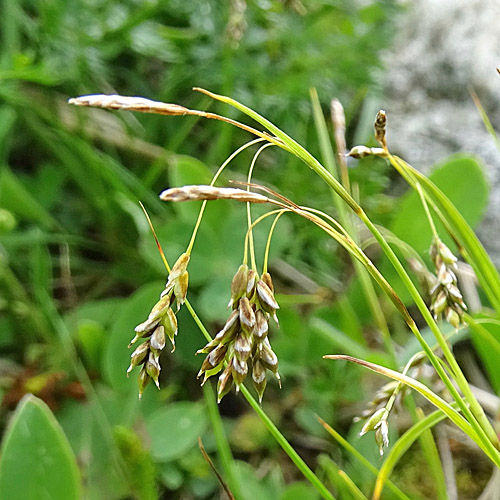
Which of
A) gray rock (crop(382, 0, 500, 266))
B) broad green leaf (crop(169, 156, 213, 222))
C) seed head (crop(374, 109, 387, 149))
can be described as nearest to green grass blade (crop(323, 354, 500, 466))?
seed head (crop(374, 109, 387, 149))

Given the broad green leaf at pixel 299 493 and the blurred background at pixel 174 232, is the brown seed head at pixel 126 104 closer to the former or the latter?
the blurred background at pixel 174 232

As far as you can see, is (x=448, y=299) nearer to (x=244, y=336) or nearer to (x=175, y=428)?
(x=244, y=336)

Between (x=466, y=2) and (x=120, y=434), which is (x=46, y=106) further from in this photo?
(x=466, y=2)

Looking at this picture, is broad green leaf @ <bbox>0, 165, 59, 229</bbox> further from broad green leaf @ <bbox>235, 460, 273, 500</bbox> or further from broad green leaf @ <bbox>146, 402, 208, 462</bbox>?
broad green leaf @ <bbox>235, 460, 273, 500</bbox>

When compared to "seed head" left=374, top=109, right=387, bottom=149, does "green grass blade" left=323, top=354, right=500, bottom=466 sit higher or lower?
lower

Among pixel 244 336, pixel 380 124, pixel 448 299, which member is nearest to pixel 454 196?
pixel 448 299

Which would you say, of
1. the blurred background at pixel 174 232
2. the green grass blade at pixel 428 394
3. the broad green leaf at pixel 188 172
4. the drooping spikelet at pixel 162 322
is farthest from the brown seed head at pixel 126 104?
the broad green leaf at pixel 188 172
